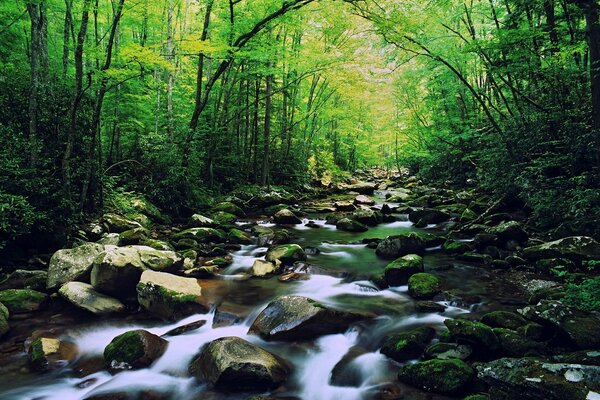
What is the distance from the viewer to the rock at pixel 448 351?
15.3 ft

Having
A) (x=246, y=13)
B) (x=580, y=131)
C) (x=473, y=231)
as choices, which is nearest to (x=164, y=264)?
(x=473, y=231)

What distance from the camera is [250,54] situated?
14.3 meters

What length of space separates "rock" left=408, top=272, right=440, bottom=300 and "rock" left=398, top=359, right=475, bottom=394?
9.02 ft

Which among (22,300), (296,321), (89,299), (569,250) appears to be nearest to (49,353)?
(89,299)

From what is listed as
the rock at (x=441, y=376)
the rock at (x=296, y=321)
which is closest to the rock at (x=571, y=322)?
the rock at (x=441, y=376)

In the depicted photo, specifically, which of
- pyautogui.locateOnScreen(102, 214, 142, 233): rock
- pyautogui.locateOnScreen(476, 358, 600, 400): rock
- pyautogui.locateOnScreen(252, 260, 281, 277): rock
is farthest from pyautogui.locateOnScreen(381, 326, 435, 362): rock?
pyautogui.locateOnScreen(102, 214, 142, 233): rock

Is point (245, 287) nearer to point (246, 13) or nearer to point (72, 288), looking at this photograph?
point (72, 288)

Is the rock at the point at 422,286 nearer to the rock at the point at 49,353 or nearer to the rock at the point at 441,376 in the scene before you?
the rock at the point at 441,376

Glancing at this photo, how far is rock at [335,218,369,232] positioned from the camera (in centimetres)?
1368

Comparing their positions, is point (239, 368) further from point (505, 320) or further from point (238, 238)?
point (238, 238)

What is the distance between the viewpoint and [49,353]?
524 centimetres

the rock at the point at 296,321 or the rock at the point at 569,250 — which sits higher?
the rock at the point at 569,250

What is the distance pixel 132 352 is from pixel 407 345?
12.7 ft

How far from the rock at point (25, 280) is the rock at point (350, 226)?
30.6 ft
